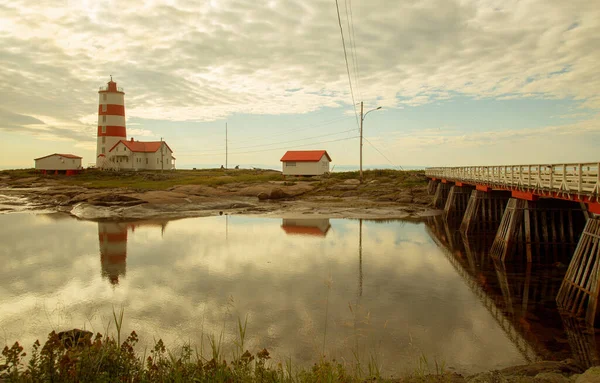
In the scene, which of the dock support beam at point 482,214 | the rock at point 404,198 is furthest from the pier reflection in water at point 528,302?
the rock at point 404,198

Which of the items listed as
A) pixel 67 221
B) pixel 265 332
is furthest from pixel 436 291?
pixel 67 221

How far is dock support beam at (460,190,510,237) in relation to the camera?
2619 cm

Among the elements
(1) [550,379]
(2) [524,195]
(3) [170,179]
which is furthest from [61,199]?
(1) [550,379]

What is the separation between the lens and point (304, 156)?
62.0 m

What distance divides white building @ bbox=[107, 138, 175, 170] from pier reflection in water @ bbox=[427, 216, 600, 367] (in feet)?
197

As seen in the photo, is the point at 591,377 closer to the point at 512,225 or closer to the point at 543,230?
the point at 512,225

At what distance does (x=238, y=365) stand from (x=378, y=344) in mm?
5007

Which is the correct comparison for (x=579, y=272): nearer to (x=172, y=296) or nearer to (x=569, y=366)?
(x=569, y=366)

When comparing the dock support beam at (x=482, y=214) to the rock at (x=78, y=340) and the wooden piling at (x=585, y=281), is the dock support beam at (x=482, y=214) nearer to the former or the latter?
the wooden piling at (x=585, y=281)

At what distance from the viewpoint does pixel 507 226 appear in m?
19.3

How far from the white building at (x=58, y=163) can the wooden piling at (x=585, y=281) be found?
74.8m

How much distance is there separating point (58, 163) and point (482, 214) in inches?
2719

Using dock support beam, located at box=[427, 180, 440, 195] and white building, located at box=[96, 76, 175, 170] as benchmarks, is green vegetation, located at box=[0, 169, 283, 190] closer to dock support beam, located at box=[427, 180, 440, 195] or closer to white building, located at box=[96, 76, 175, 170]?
white building, located at box=[96, 76, 175, 170]

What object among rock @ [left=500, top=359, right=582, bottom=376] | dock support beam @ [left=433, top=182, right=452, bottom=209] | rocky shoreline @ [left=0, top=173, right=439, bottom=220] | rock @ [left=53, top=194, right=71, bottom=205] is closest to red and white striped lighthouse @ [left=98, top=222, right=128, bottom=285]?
rocky shoreline @ [left=0, top=173, right=439, bottom=220]
